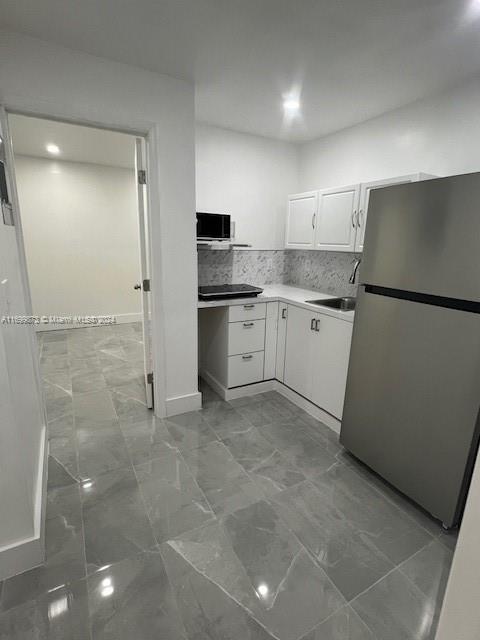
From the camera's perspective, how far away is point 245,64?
76.8 inches

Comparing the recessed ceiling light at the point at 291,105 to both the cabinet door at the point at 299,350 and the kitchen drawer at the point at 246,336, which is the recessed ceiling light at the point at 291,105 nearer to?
the cabinet door at the point at 299,350

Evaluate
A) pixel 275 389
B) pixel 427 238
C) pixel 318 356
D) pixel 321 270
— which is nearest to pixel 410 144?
pixel 321 270

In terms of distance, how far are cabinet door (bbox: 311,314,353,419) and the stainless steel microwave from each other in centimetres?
109

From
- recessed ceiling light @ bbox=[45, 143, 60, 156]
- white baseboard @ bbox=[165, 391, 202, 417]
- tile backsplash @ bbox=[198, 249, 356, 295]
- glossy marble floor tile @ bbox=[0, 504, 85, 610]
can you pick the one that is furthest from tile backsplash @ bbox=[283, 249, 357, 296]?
recessed ceiling light @ bbox=[45, 143, 60, 156]

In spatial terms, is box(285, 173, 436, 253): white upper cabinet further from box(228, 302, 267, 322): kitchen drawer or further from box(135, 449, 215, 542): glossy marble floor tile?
box(135, 449, 215, 542): glossy marble floor tile

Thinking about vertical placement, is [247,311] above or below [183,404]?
above

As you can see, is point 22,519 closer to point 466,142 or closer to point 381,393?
point 381,393

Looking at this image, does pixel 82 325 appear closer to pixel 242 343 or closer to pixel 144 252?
pixel 144 252

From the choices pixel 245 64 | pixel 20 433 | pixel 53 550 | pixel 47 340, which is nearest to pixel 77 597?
pixel 53 550

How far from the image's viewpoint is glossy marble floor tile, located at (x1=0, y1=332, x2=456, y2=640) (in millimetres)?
1203

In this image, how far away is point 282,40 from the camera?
5.62 feet

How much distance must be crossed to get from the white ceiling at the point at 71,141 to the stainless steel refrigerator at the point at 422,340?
247 cm

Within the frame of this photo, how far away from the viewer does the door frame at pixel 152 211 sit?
5.97 feet

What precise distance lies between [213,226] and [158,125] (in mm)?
845
